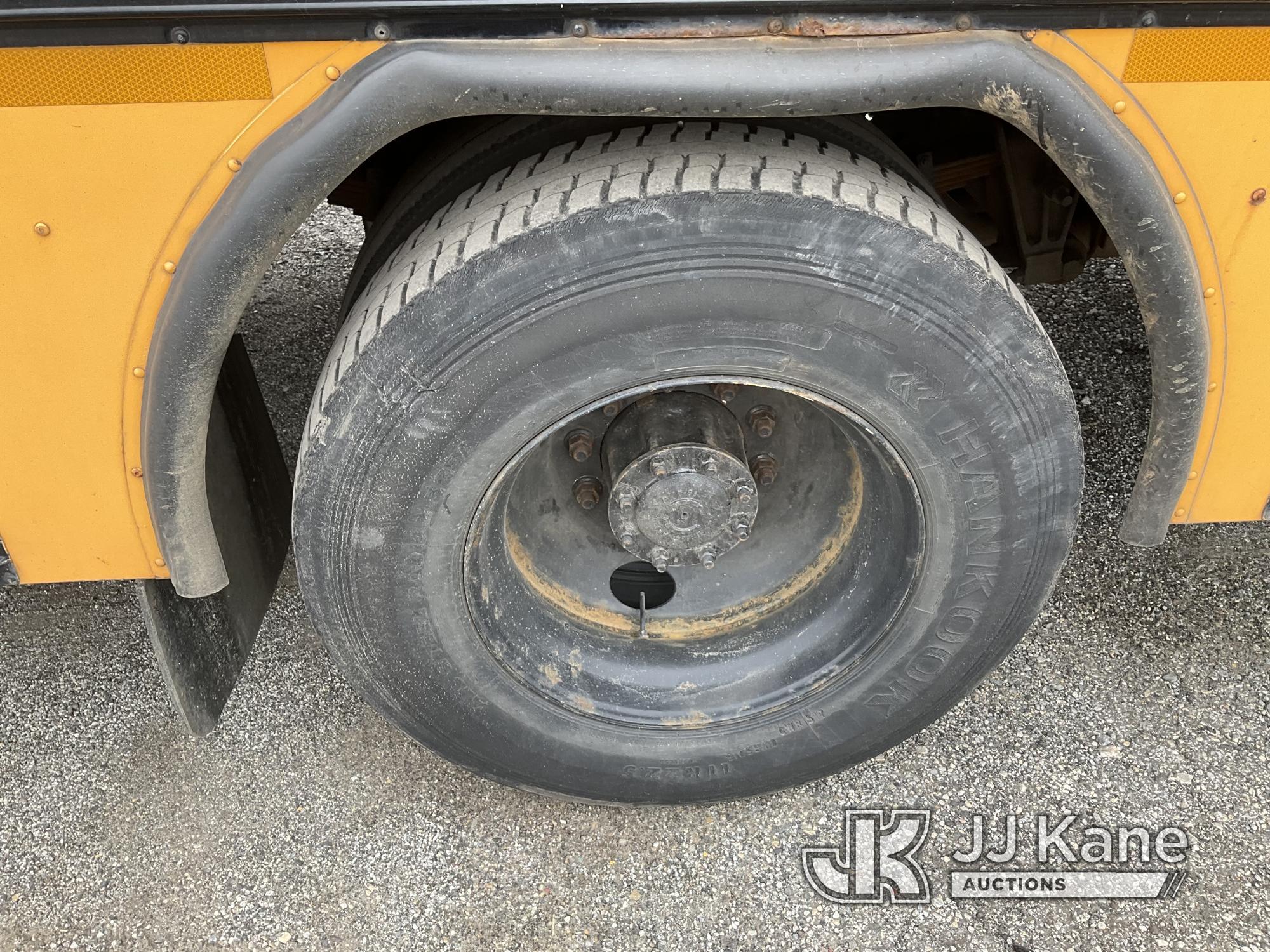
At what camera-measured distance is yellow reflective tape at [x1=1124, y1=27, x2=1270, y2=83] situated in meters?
1.32

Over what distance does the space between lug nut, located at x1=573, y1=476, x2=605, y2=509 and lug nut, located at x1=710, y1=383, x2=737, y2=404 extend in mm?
303

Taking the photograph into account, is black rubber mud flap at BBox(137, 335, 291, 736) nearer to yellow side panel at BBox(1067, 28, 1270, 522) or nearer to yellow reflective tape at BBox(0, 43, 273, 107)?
yellow reflective tape at BBox(0, 43, 273, 107)

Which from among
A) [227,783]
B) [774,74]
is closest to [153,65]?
[774,74]

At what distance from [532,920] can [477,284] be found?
4.26 ft

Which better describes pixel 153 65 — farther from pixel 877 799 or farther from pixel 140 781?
pixel 877 799

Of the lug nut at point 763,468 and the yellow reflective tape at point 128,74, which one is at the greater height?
the yellow reflective tape at point 128,74

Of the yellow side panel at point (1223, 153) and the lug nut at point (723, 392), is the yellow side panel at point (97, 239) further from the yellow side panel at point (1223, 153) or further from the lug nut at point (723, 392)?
the yellow side panel at point (1223, 153)

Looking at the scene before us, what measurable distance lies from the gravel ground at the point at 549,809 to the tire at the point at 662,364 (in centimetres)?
44

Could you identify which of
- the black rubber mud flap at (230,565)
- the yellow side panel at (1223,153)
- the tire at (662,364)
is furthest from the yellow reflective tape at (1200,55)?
the black rubber mud flap at (230,565)

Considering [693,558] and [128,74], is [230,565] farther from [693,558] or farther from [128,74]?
[128,74]

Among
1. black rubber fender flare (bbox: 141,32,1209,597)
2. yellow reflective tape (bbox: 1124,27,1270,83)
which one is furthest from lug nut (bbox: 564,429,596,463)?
yellow reflective tape (bbox: 1124,27,1270,83)

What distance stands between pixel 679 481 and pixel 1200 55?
101 cm

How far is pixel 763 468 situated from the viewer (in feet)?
6.49

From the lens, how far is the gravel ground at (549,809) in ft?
6.46
